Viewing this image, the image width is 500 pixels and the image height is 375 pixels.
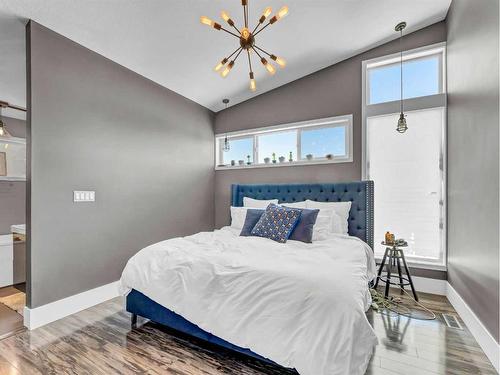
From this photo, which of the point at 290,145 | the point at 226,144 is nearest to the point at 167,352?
the point at 290,145

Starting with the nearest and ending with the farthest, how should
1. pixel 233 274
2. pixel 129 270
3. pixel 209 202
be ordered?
pixel 233 274, pixel 129 270, pixel 209 202

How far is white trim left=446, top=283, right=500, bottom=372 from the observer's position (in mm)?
1838

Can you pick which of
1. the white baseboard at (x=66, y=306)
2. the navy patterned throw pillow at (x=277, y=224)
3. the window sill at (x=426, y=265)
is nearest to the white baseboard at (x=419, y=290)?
the white baseboard at (x=66, y=306)

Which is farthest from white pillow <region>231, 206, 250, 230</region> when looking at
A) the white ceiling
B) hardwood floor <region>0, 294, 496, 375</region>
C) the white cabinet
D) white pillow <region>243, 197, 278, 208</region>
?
the white cabinet

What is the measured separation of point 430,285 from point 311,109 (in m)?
2.92

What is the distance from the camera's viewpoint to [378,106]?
3617mm

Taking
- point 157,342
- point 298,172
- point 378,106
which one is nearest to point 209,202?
point 298,172

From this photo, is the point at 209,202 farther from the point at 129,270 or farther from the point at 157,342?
the point at 157,342

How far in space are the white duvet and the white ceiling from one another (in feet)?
7.60

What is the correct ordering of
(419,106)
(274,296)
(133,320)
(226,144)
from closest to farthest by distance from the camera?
(274,296)
(133,320)
(419,106)
(226,144)

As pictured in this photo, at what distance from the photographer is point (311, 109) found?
13.4 ft

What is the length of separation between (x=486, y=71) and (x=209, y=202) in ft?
13.3

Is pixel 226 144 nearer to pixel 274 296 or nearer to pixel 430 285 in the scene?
pixel 274 296

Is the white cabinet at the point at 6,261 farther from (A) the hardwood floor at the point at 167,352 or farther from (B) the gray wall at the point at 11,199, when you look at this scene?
(A) the hardwood floor at the point at 167,352
